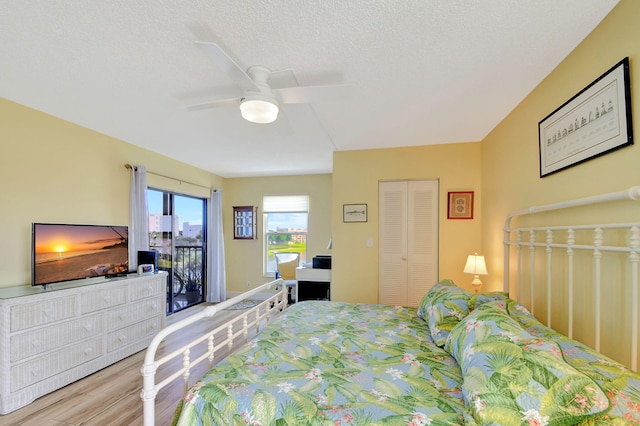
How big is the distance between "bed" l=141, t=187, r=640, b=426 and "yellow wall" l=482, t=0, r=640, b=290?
0.17m

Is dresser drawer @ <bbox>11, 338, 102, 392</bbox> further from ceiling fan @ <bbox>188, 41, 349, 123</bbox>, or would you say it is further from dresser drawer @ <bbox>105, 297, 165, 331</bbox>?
ceiling fan @ <bbox>188, 41, 349, 123</bbox>

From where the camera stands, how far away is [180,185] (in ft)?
14.6

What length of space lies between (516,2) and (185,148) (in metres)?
3.64

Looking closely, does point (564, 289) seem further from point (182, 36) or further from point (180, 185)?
point (180, 185)

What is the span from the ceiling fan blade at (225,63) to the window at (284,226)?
3.74 metres

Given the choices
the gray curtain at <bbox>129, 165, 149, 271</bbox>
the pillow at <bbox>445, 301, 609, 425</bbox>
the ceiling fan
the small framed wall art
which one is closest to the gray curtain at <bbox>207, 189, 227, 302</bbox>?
the gray curtain at <bbox>129, 165, 149, 271</bbox>

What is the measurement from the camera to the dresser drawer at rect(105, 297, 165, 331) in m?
2.84

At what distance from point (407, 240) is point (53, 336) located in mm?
3577

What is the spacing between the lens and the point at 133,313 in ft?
10.1

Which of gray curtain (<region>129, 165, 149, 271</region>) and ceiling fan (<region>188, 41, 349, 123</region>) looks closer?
ceiling fan (<region>188, 41, 349, 123</region>)

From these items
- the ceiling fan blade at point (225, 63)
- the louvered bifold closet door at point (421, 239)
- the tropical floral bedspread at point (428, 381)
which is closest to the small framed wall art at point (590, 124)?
the tropical floral bedspread at point (428, 381)

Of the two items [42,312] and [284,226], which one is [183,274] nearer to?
[284,226]

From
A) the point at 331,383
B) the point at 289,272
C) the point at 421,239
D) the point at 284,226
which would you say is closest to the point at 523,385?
the point at 331,383

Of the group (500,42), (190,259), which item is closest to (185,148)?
(190,259)
